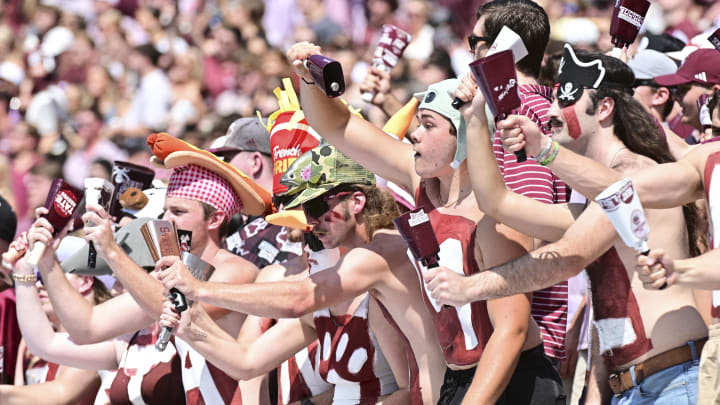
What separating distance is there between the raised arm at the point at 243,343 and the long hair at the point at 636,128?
1691 millimetres

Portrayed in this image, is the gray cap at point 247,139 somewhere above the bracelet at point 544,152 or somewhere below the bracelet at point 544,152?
below

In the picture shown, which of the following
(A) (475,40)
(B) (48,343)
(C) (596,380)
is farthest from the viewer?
(B) (48,343)

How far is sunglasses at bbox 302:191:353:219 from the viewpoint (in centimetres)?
477

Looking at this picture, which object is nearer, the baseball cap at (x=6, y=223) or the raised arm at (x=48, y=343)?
the raised arm at (x=48, y=343)

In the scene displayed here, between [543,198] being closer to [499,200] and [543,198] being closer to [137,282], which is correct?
[499,200]

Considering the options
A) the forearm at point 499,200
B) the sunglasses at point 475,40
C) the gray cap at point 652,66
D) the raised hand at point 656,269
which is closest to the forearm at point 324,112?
the sunglasses at point 475,40

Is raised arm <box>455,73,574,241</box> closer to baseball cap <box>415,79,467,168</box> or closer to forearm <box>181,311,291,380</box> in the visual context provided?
baseball cap <box>415,79,467,168</box>

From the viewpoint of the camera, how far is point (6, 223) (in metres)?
7.05

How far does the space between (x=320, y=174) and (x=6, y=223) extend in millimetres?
3008

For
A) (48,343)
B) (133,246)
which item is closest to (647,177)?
(133,246)

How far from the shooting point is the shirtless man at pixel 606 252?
384 centimetres

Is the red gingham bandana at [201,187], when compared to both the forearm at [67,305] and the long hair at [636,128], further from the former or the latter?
the long hair at [636,128]

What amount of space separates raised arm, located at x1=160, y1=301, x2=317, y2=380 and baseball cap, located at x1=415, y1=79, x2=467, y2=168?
49.9 inches

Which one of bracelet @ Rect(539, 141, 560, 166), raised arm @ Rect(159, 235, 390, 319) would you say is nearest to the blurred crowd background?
raised arm @ Rect(159, 235, 390, 319)
